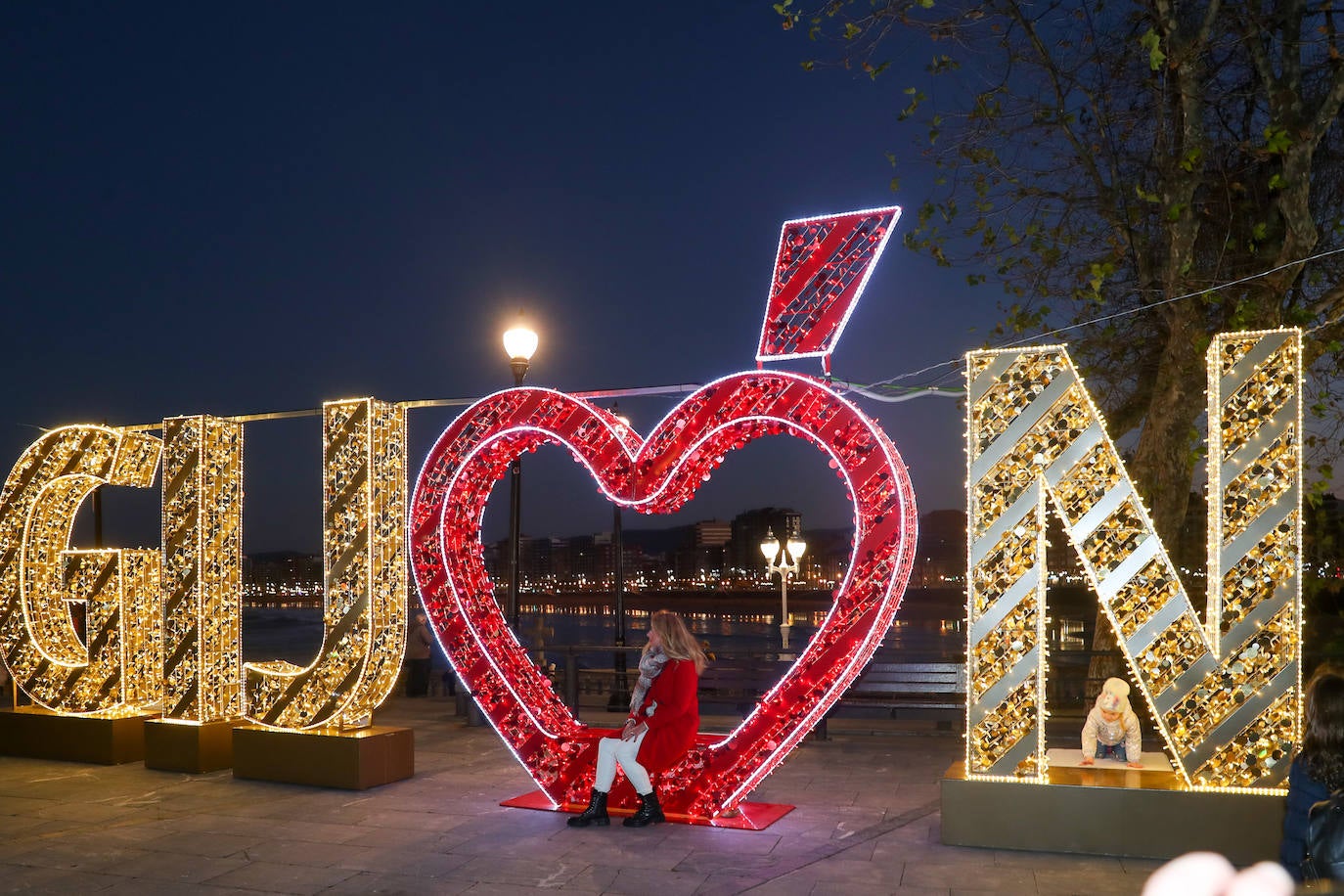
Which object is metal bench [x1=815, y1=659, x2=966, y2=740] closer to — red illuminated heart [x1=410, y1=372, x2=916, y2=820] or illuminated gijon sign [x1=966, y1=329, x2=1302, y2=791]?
red illuminated heart [x1=410, y1=372, x2=916, y2=820]

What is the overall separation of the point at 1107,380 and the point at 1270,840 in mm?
7595

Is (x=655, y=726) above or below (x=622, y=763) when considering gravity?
above

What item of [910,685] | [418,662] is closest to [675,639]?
[910,685]

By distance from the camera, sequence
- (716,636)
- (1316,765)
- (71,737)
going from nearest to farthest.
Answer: (1316,765)
(71,737)
(716,636)

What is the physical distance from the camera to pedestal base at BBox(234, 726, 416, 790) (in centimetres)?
930

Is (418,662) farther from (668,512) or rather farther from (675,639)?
(675,639)

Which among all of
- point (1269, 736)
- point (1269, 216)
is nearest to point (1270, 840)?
point (1269, 736)

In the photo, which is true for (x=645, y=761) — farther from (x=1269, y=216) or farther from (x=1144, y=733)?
(x=1269, y=216)

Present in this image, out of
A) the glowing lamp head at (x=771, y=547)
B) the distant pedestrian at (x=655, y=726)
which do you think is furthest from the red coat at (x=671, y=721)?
the glowing lamp head at (x=771, y=547)

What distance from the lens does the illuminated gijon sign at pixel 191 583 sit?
9336 millimetres

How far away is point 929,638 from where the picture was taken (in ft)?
125

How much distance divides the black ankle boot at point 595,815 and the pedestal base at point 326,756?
7.30 ft

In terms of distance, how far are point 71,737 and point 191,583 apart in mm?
2169

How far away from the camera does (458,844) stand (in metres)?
7.62
